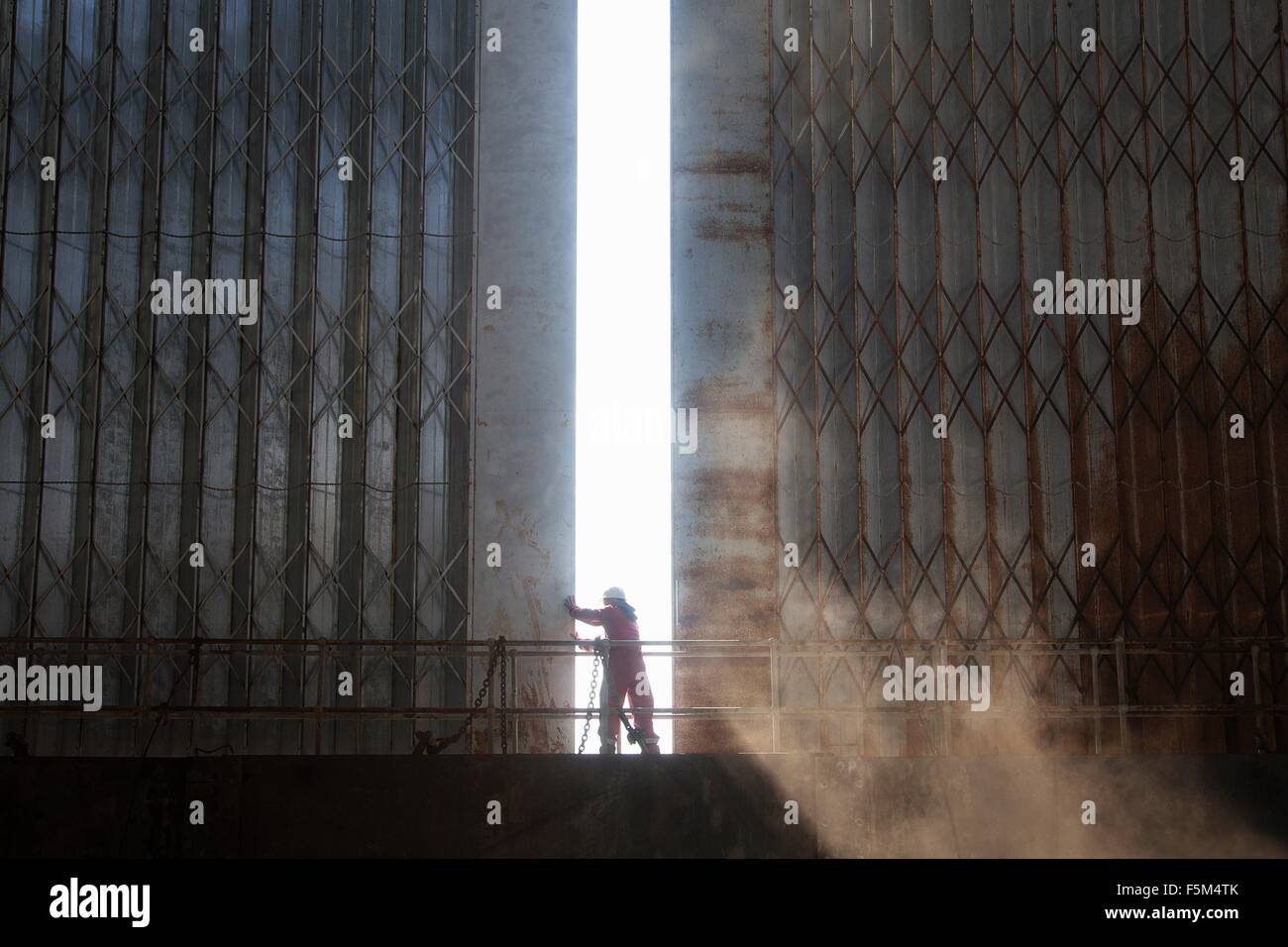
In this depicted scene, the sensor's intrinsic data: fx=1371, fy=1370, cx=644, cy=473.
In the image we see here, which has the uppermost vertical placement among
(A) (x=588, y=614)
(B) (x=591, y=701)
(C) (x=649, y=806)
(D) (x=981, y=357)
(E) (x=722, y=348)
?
(E) (x=722, y=348)

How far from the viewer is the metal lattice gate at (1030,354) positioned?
52.7ft

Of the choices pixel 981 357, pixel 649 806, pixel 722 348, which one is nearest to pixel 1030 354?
pixel 981 357

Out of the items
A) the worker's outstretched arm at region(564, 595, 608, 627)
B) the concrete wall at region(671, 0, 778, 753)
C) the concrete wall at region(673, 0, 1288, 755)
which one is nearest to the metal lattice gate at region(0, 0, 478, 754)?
the worker's outstretched arm at region(564, 595, 608, 627)

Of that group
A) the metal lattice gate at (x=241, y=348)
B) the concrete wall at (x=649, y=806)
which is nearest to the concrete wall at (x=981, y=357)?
the metal lattice gate at (x=241, y=348)

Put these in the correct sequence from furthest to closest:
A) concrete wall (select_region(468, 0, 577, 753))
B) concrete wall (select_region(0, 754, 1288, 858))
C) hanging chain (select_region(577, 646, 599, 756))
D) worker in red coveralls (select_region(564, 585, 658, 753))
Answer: concrete wall (select_region(468, 0, 577, 753)), worker in red coveralls (select_region(564, 585, 658, 753)), hanging chain (select_region(577, 646, 599, 756)), concrete wall (select_region(0, 754, 1288, 858))

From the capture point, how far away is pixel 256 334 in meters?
16.4

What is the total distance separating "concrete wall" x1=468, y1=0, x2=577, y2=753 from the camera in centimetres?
1600

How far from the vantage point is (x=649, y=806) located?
11.8 metres

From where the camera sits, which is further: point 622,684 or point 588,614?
point 588,614

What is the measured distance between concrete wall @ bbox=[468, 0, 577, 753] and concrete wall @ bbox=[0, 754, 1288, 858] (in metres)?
4.09

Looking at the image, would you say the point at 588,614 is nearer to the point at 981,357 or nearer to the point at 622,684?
the point at 622,684

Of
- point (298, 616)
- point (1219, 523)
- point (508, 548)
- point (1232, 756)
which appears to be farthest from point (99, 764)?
point (1219, 523)

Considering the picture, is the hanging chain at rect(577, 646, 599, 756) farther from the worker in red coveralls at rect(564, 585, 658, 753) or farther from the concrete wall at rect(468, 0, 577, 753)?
the concrete wall at rect(468, 0, 577, 753)

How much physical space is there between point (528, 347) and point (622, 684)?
15.2 feet
